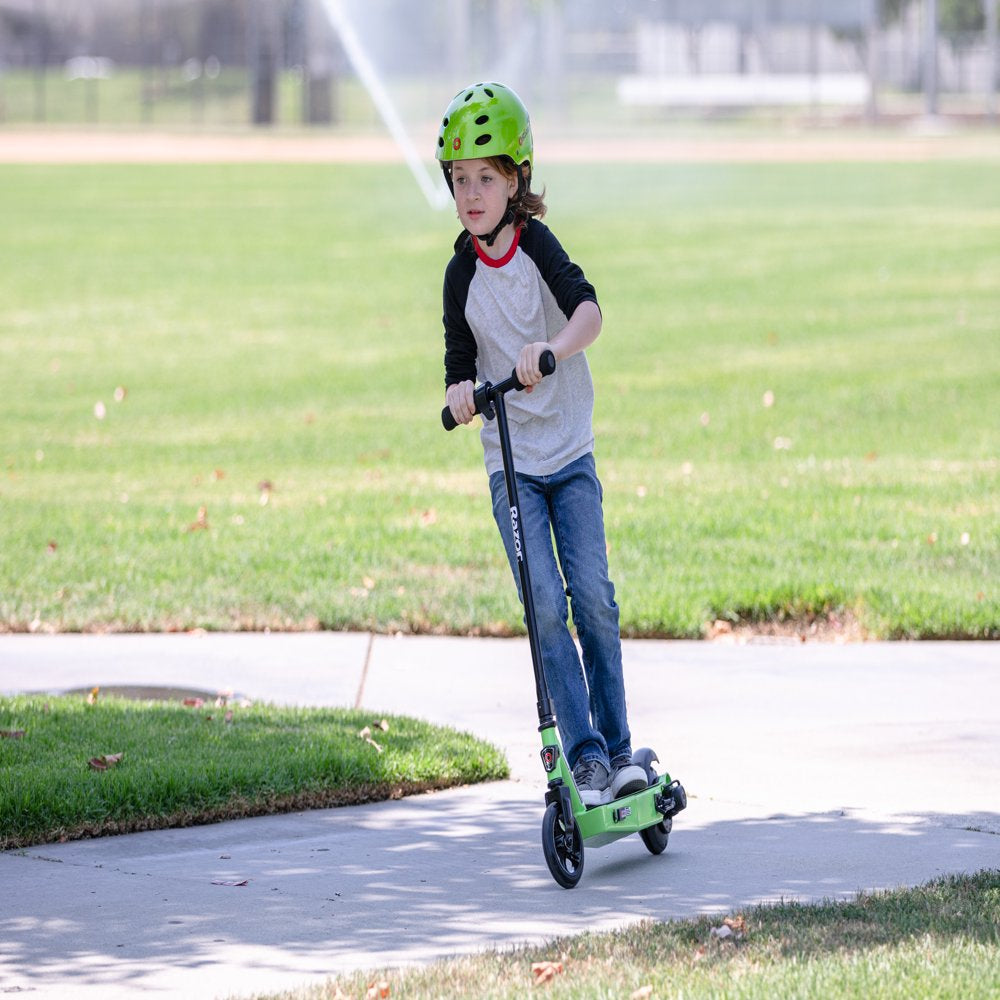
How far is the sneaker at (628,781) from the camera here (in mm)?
5242

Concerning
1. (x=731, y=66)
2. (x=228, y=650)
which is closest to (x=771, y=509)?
(x=228, y=650)

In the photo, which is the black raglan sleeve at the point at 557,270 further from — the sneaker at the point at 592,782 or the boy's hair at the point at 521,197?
the sneaker at the point at 592,782

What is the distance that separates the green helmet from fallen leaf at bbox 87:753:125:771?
2.09 m

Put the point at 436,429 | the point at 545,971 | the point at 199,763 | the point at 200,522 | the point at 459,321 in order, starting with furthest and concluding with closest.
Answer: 1. the point at 436,429
2. the point at 200,522
3. the point at 199,763
4. the point at 459,321
5. the point at 545,971

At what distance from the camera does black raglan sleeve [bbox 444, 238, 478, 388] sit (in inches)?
214

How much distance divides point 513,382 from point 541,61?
79138mm

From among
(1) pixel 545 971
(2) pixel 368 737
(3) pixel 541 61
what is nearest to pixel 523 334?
(2) pixel 368 737

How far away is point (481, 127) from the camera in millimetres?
5250

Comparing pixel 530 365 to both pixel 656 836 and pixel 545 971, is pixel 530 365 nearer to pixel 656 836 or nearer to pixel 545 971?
pixel 656 836

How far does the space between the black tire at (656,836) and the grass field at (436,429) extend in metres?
2.82

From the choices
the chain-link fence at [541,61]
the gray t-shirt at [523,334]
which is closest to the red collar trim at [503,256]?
the gray t-shirt at [523,334]

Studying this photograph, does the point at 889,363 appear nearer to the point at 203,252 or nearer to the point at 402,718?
the point at 402,718

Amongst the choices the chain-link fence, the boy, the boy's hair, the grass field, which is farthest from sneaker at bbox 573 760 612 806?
the chain-link fence

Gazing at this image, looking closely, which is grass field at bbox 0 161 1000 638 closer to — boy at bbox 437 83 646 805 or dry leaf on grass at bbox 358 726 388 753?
dry leaf on grass at bbox 358 726 388 753
